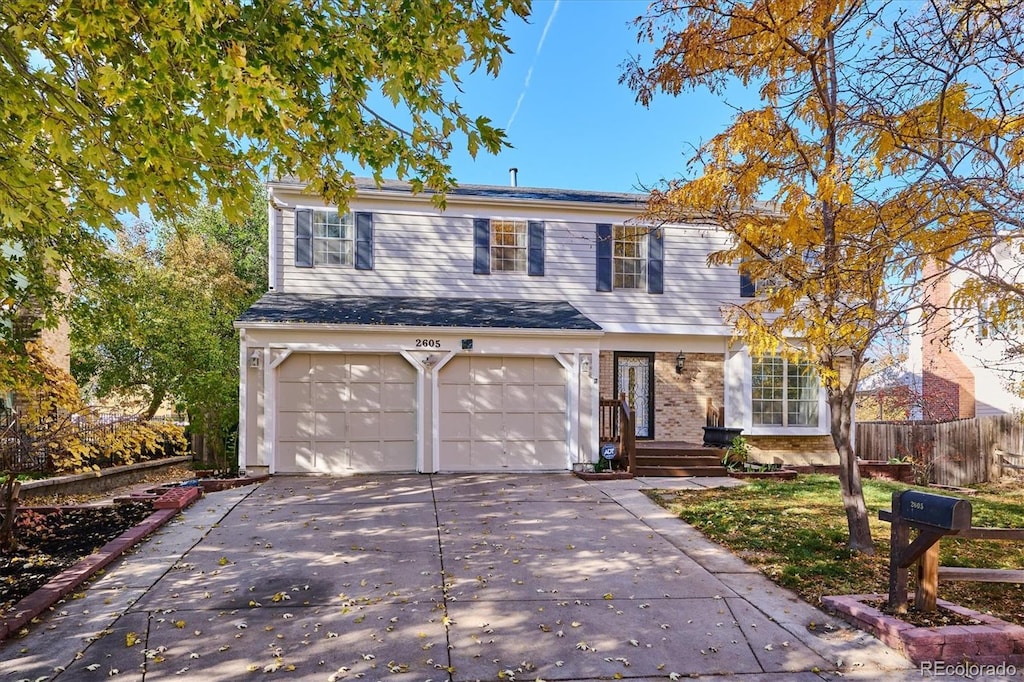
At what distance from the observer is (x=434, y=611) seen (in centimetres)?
481

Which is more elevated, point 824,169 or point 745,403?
point 824,169

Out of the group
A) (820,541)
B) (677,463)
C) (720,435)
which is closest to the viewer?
(820,541)

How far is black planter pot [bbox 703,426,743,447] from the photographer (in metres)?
12.4

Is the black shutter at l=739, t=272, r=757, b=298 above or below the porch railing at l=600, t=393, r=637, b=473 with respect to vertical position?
above

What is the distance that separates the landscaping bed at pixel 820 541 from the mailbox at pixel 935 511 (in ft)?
2.51

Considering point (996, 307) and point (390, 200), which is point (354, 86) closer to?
point (996, 307)

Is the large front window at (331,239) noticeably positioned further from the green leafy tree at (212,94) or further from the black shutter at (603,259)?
the green leafy tree at (212,94)

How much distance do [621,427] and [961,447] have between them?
764 centimetres

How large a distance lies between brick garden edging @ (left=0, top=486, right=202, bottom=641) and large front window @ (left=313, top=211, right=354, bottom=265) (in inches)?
244

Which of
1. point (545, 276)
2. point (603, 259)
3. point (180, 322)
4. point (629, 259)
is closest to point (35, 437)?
point (545, 276)

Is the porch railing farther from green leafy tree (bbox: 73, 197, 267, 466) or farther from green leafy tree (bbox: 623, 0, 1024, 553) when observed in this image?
green leafy tree (bbox: 73, 197, 267, 466)

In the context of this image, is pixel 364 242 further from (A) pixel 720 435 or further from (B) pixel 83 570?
(B) pixel 83 570

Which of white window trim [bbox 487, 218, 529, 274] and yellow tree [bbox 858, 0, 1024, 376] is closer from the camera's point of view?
yellow tree [bbox 858, 0, 1024, 376]

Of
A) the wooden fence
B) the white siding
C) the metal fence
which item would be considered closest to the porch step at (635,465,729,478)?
the white siding
